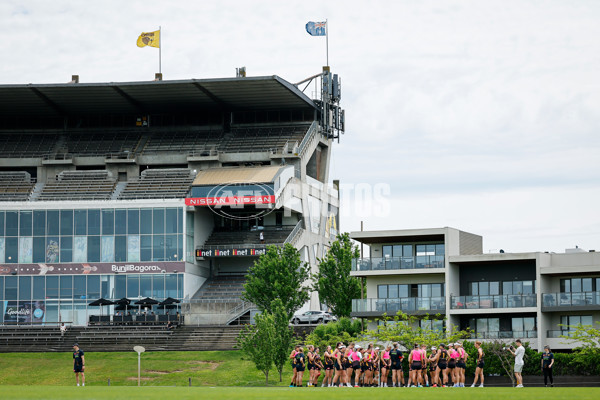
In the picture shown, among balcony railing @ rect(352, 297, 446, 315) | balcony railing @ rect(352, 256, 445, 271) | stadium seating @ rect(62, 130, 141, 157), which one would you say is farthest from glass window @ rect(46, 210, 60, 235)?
balcony railing @ rect(352, 297, 446, 315)

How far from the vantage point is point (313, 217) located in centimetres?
9588

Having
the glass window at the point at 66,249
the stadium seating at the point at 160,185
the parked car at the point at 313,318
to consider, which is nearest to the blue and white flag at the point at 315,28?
the stadium seating at the point at 160,185

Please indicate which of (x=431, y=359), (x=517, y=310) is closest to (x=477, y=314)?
(x=517, y=310)

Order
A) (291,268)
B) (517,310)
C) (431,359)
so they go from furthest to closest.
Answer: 1. (291,268)
2. (517,310)
3. (431,359)

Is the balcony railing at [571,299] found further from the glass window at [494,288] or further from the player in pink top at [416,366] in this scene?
the player in pink top at [416,366]

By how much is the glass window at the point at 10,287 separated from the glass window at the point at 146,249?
10391mm

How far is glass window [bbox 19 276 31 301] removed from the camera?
273 feet

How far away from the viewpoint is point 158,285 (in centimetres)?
8319

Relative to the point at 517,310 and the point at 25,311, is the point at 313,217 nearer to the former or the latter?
the point at 25,311

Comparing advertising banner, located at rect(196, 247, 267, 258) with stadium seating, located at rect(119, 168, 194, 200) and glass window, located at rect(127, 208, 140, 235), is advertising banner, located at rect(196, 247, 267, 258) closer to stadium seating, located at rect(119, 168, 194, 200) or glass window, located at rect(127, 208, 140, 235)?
stadium seating, located at rect(119, 168, 194, 200)

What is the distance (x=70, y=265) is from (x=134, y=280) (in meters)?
5.41

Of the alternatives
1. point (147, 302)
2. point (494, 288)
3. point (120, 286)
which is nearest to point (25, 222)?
point (120, 286)

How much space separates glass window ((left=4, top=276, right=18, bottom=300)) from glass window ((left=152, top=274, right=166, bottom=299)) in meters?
11.1

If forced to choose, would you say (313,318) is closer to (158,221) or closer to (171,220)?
(171,220)
